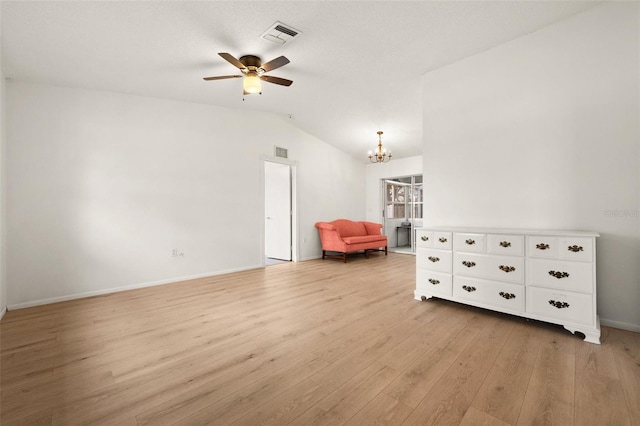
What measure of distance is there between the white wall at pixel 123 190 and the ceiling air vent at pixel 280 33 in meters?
2.43

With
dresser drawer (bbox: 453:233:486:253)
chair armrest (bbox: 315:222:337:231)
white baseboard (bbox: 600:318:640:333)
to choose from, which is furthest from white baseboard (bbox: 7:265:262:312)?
white baseboard (bbox: 600:318:640:333)

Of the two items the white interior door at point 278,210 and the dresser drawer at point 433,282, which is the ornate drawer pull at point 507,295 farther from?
the white interior door at point 278,210

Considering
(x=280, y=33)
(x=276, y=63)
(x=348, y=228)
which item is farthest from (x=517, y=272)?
(x=348, y=228)

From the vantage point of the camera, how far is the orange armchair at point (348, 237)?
6320mm

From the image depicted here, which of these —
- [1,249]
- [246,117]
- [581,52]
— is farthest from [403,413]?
[246,117]

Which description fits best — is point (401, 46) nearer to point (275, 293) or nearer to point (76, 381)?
point (275, 293)

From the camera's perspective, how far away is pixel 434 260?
3.31 metres

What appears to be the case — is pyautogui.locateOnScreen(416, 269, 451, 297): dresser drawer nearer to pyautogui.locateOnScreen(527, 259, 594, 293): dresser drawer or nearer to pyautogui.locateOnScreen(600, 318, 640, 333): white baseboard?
pyautogui.locateOnScreen(527, 259, 594, 293): dresser drawer

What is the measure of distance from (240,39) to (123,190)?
2744mm

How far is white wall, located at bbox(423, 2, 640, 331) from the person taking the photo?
2598mm

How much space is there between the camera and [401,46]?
3213 millimetres

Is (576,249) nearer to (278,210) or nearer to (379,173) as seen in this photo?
(278,210)

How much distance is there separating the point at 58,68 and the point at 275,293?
3.68m

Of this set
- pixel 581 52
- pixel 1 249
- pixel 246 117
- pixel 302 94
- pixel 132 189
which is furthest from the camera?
pixel 246 117
